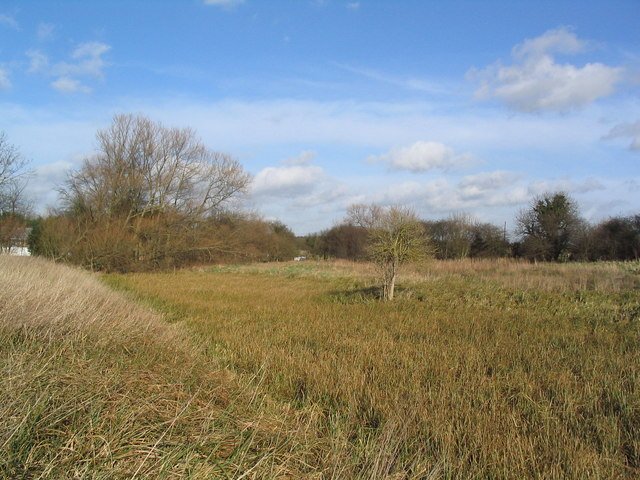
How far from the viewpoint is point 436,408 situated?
4766 millimetres

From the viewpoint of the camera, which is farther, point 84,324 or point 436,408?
point 84,324

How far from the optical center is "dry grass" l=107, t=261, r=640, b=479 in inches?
147

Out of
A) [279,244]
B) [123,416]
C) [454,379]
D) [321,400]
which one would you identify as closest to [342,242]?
[279,244]

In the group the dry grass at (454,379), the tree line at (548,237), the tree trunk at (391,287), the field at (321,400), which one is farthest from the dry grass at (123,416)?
the tree line at (548,237)

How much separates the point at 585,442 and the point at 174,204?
37893mm

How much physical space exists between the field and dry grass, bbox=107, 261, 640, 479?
27 millimetres

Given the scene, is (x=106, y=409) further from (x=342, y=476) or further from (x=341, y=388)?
(x=341, y=388)

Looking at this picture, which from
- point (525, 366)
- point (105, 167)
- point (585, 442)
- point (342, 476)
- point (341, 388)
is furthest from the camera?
point (105, 167)

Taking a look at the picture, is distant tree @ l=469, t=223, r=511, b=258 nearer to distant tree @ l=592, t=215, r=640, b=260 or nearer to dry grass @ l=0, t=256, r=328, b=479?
distant tree @ l=592, t=215, r=640, b=260

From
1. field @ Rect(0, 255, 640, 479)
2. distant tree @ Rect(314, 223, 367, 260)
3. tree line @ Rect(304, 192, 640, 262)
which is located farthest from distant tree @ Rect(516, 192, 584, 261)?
field @ Rect(0, 255, 640, 479)

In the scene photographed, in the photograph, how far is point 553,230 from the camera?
130 feet

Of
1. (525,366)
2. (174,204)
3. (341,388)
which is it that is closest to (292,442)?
(341,388)

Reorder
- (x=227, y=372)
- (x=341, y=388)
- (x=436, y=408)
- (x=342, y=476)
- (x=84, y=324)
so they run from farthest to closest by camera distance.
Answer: (x=84, y=324) < (x=227, y=372) < (x=341, y=388) < (x=436, y=408) < (x=342, y=476)

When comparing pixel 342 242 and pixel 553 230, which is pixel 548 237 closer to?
pixel 553 230
